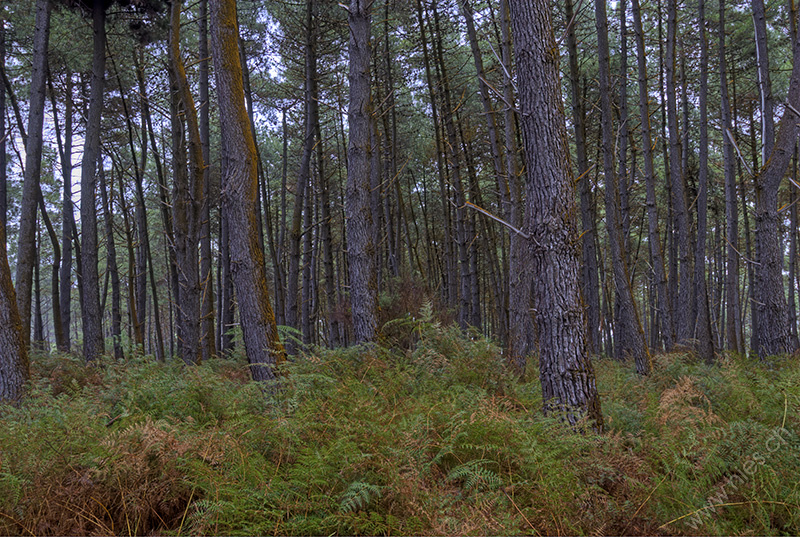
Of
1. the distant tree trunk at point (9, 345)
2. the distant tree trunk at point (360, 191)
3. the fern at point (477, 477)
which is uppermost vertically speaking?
the distant tree trunk at point (360, 191)

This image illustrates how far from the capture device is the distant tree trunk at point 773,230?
686cm

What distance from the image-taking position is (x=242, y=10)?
12.7 meters

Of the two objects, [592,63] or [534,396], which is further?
[592,63]

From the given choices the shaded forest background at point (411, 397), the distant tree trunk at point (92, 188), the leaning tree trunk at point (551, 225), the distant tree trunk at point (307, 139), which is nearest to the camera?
the shaded forest background at point (411, 397)

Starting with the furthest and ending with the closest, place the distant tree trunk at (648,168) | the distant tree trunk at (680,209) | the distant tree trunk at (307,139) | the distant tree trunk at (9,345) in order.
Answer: the distant tree trunk at (307,139)
the distant tree trunk at (680,209)
the distant tree trunk at (648,168)
the distant tree trunk at (9,345)

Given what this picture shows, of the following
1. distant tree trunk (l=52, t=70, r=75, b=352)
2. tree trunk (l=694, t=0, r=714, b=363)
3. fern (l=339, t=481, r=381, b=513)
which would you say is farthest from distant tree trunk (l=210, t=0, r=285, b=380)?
distant tree trunk (l=52, t=70, r=75, b=352)

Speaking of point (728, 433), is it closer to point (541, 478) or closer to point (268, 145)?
point (541, 478)

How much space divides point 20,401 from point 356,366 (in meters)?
4.05

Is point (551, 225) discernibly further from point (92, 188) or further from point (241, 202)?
point (92, 188)

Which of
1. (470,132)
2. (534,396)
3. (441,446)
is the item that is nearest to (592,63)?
(470,132)

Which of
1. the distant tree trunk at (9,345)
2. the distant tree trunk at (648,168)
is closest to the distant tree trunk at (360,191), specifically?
the distant tree trunk at (9,345)

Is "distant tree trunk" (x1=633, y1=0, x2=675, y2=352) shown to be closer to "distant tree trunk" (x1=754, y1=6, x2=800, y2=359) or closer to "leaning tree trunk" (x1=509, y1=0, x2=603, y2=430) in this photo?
"distant tree trunk" (x1=754, y1=6, x2=800, y2=359)

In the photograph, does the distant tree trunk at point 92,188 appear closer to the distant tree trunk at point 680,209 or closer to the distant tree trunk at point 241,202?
the distant tree trunk at point 241,202

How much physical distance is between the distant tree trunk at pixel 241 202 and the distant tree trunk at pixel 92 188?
4752 millimetres
